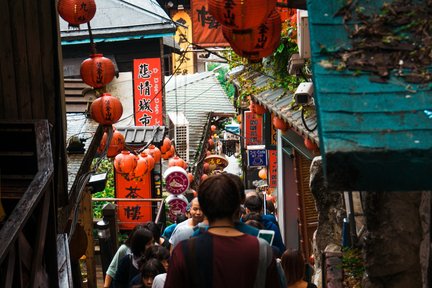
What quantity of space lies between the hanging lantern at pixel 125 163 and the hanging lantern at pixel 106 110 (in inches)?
168

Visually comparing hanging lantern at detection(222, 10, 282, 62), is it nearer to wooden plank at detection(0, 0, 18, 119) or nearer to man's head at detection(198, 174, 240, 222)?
wooden plank at detection(0, 0, 18, 119)

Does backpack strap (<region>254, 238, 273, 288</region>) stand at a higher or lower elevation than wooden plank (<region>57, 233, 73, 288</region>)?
higher

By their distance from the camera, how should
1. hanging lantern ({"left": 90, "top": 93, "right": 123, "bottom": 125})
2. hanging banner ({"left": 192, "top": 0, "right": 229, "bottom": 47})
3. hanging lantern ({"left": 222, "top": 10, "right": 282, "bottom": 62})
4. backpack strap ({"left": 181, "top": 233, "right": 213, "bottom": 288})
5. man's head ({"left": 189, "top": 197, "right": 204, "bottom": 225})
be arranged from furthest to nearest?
hanging banner ({"left": 192, "top": 0, "right": 229, "bottom": 47})
hanging lantern ({"left": 90, "top": 93, "right": 123, "bottom": 125})
hanging lantern ({"left": 222, "top": 10, "right": 282, "bottom": 62})
man's head ({"left": 189, "top": 197, "right": 204, "bottom": 225})
backpack strap ({"left": 181, "top": 233, "right": 213, "bottom": 288})

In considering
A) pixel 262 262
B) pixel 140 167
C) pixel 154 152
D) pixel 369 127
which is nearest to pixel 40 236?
pixel 262 262

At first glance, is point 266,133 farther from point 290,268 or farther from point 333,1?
point 333,1

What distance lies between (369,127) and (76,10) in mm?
10584

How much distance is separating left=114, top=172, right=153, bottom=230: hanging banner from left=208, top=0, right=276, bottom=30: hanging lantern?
607 inches

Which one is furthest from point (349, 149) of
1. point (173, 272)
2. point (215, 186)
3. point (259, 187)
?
point (259, 187)

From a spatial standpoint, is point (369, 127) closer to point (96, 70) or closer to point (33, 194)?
point (33, 194)

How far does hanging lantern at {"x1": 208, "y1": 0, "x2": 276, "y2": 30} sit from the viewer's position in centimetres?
820

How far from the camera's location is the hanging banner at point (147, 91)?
1019 inches

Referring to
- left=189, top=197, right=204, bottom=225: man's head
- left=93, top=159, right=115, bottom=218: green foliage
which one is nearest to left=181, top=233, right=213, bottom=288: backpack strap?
left=189, top=197, right=204, bottom=225: man's head

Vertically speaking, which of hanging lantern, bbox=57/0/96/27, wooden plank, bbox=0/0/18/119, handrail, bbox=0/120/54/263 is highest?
hanging lantern, bbox=57/0/96/27

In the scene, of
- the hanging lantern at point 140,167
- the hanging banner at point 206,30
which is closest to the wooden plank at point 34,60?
the hanging lantern at point 140,167
